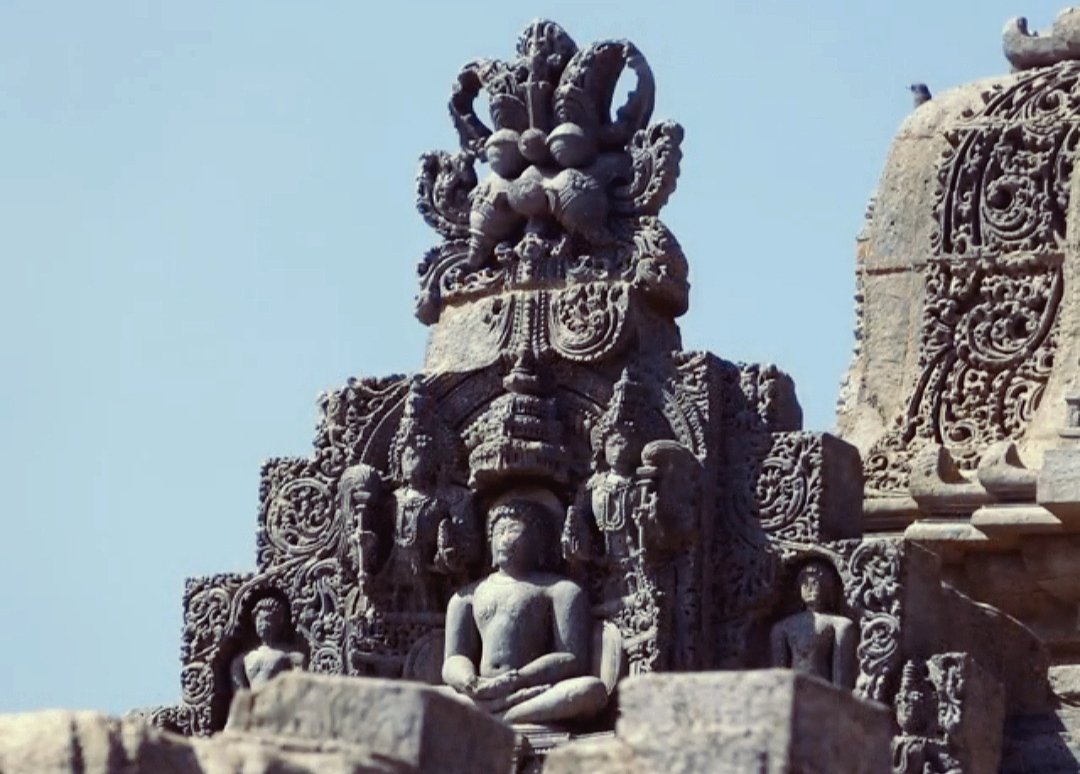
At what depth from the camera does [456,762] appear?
16828 mm

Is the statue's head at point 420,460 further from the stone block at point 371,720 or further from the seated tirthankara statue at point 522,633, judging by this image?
the stone block at point 371,720

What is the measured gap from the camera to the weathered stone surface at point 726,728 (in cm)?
1652

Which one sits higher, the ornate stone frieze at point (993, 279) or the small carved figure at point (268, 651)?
the ornate stone frieze at point (993, 279)

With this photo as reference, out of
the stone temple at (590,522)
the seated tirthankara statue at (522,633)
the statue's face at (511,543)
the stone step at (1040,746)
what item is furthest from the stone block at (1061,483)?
the statue's face at (511,543)

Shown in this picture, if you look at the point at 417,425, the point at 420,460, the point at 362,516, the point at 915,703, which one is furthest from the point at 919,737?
the point at 362,516

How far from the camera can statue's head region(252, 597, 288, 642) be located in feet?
85.3

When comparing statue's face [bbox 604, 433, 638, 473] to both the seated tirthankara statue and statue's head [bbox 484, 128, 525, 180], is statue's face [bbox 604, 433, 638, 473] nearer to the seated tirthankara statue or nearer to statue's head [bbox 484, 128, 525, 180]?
the seated tirthankara statue

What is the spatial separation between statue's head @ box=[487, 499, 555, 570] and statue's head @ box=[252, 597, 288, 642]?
1378 mm

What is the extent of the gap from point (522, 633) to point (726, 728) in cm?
842

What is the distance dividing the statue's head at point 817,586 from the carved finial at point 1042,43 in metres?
6.21

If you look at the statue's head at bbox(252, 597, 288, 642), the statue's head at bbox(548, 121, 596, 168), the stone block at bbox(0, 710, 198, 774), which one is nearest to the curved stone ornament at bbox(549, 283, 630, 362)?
the statue's head at bbox(548, 121, 596, 168)

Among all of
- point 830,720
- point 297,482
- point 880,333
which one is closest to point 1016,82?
point 880,333

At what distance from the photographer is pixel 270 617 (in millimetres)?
26000

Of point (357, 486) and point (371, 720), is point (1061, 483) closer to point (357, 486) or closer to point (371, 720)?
point (357, 486)
